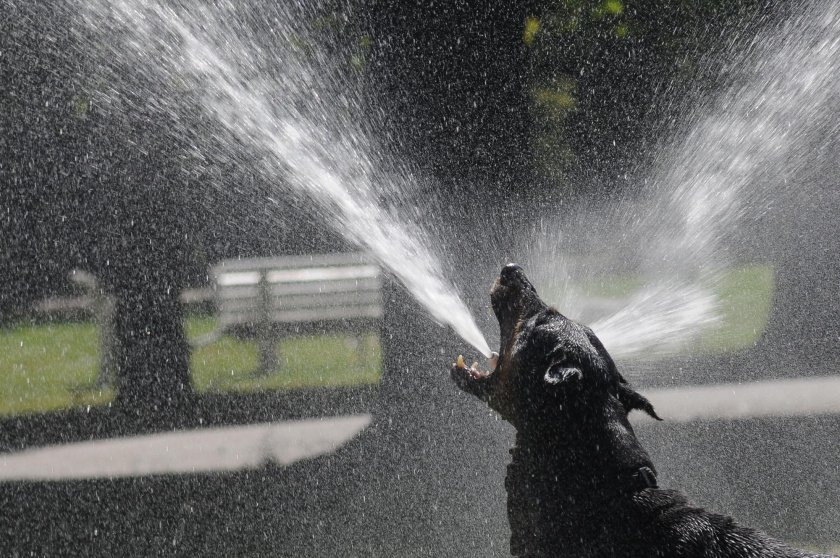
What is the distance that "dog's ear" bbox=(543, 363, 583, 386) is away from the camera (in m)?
2.39

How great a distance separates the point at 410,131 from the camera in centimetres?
584

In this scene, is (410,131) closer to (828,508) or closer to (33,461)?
(828,508)

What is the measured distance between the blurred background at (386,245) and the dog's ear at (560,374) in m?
1.68

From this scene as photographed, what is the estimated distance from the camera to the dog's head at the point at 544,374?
2.44 meters

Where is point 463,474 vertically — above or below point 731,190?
below

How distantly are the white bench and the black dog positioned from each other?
6.04m

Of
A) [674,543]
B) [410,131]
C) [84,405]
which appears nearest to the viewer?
[674,543]

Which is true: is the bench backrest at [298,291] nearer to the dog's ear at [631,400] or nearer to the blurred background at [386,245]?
the blurred background at [386,245]

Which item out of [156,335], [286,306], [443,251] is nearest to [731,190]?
[443,251]

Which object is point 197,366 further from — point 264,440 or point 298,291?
point 264,440

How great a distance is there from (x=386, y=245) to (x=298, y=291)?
431 centimetres

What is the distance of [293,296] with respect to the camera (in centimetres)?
908

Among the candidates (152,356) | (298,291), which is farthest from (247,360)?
(152,356)

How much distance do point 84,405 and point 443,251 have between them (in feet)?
15.7
